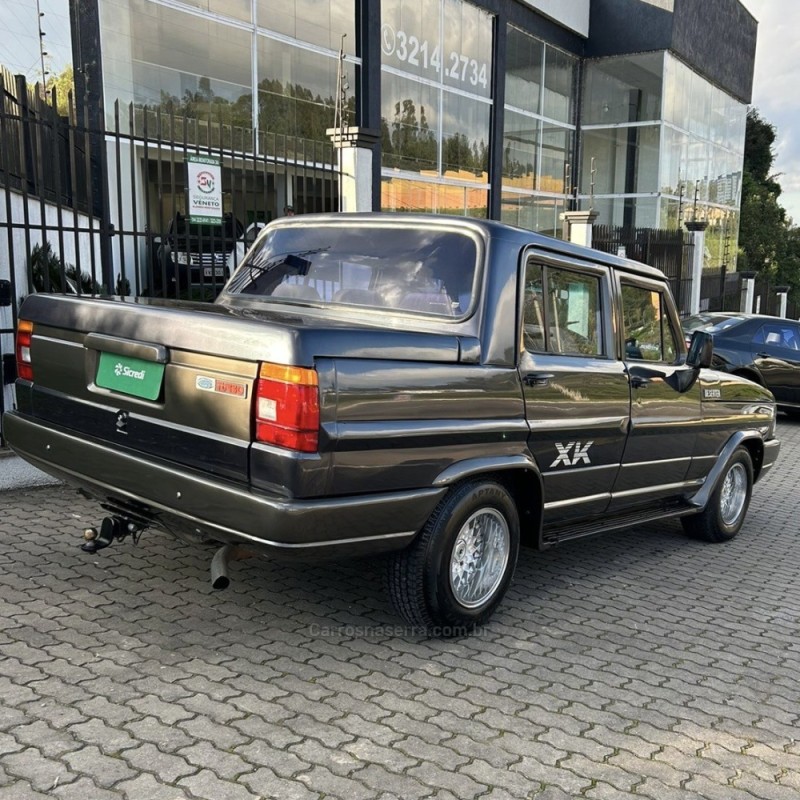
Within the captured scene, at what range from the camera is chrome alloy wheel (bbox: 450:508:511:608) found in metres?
3.75

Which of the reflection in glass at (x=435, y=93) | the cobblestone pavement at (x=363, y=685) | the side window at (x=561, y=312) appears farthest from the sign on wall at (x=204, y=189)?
the reflection in glass at (x=435, y=93)

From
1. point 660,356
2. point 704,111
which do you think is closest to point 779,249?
point 704,111

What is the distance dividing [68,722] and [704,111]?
98.0ft

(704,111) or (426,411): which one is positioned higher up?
(704,111)

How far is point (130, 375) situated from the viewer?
11.3 ft

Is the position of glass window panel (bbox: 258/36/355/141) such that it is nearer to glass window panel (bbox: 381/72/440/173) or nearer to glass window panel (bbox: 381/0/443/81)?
glass window panel (bbox: 381/72/440/173)

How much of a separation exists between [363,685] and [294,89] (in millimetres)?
13919

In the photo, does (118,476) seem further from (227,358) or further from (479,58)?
(479,58)

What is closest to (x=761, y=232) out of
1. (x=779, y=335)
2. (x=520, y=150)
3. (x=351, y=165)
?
(x=520, y=150)

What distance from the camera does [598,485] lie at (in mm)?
4523

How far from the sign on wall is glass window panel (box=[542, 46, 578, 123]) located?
1920cm

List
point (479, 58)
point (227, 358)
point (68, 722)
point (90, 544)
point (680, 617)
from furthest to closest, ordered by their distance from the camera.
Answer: point (479, 58)
point (680, 617)
point (90, 544)
point (227, 358)
point (68, 722)

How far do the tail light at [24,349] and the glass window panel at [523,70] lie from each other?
66.2ft

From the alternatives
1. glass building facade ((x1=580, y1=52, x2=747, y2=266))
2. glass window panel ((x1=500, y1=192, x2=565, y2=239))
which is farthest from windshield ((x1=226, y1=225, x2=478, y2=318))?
glass building facade ((x1=580, y1=52, x2=747, y2=266))
